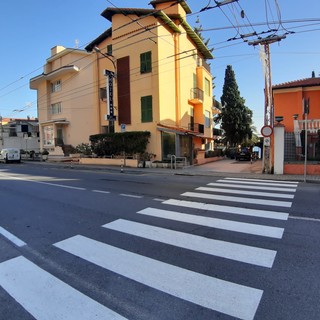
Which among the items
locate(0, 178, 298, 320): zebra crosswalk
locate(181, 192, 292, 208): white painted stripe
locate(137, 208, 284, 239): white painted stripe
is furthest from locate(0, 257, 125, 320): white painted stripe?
locate(181, 192, 292, 208): white painted stripe

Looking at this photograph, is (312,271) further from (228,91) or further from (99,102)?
(228,91)

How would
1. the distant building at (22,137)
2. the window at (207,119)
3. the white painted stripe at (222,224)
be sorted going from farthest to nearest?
the distant building at (22,137) → the window at (207,119) → the white painted stripe at (222,224)

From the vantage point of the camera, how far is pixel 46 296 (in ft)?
10.9

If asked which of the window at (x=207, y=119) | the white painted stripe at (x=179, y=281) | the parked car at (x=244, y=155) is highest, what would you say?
the window at (x=207, y=119)

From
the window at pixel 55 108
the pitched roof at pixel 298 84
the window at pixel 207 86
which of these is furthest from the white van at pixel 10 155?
the pitched roof at pixel 298 84

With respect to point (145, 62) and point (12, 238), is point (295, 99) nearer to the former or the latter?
point (145, 62)

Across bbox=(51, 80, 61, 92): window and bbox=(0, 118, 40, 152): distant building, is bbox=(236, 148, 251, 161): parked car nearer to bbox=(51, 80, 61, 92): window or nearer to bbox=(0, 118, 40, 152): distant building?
bbox=(51, 80, 61, 92): window

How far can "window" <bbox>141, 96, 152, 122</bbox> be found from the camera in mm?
23438

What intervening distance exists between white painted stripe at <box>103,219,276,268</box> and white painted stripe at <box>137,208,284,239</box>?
76 centimetres

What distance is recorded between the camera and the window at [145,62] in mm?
23456

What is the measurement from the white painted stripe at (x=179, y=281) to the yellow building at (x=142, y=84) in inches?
652

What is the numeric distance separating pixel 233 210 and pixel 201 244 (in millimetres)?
2591

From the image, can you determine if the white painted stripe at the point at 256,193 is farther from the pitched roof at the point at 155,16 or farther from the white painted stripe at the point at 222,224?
the pitched roof at the point at 155,16

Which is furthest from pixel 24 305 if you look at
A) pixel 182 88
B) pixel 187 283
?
pixel 182 88
